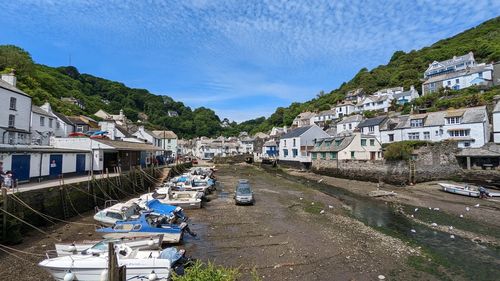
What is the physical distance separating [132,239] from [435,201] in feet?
93.6

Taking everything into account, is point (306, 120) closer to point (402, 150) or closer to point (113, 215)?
point (402, 150)

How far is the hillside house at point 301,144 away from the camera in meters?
64.4

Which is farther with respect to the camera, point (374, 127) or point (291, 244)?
point (374, 127)

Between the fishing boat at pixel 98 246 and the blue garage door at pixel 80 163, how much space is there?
19.6m

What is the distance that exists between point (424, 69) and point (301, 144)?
217ft

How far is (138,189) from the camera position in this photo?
32.5 m

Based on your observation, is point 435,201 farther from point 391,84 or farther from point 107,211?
point 391,84

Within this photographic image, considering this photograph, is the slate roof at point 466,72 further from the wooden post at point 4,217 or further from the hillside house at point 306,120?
the wooden post at point 4,217

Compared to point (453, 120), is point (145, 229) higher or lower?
lower

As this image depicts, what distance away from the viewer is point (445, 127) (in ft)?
145

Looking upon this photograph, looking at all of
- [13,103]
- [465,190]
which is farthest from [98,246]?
[465,190]

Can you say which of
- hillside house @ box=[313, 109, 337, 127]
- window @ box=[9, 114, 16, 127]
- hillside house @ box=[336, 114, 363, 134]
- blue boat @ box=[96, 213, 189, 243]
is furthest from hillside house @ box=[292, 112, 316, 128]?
blue boat @ box=[96, 213, 189, 243]

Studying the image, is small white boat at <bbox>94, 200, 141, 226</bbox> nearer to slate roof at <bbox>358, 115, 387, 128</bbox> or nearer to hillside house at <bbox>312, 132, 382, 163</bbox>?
hillside house at <bbox>312, 132, 382, 163</bbox>

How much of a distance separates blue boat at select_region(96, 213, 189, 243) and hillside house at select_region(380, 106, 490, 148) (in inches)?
1729
